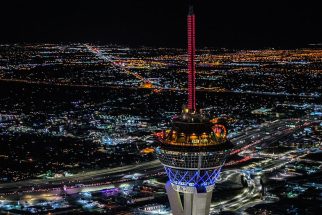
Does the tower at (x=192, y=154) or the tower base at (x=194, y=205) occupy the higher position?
the tower at (x=192, y=154)

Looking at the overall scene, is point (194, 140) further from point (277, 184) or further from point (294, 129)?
point (294, 129)

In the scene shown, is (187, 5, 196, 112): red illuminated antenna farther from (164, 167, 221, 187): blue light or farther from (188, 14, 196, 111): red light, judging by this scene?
(164, 167, 221, 187): blue light

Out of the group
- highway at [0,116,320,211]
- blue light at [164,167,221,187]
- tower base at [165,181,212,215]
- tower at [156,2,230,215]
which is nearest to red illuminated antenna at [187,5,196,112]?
tower at [156,2,230,215]

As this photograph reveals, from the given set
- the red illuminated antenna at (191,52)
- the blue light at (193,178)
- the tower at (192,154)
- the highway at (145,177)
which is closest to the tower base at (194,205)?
the tower at (192,154)

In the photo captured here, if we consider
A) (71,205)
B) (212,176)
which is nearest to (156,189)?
(71,205)

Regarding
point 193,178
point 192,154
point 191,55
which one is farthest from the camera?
point 191,55

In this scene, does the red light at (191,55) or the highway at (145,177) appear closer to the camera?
the red light at (191,55)

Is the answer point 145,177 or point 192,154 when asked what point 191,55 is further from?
point 145,177

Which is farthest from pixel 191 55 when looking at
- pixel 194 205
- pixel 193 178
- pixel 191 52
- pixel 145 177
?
pixel 145 177

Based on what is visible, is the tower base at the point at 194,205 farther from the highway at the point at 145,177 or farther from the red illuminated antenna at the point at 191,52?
the highway at the point at 145,177
